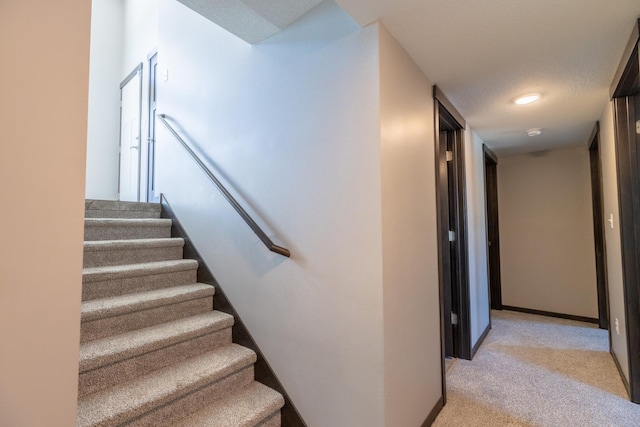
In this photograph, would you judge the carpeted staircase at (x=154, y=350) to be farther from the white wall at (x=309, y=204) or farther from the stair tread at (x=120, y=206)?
the stair tread at (x=120, y=206)

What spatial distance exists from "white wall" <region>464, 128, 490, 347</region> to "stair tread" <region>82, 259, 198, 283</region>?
2469mm

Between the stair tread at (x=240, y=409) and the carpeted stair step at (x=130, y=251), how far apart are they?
1.17m

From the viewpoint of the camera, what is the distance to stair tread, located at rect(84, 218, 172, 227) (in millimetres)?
2094

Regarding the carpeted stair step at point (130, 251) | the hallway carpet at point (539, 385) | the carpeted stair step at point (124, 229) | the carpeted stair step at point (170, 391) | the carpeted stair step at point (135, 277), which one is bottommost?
the hallway carpet at point (539, 385)

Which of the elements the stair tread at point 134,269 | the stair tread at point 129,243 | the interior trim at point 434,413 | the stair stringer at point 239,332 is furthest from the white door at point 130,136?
the interior trim at point 434,413

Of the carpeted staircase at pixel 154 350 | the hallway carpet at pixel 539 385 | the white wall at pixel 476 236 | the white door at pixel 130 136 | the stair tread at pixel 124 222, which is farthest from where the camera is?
the white door at pixel 130 136

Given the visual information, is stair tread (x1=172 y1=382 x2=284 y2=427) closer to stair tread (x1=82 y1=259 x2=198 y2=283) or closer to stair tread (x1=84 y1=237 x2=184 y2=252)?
stair tread (x1=82 y1=259 x2=198 y2=283)

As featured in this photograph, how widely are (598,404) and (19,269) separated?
3.08 metres

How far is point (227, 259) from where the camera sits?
2.01 meters

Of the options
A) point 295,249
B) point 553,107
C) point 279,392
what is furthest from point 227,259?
point 553,107

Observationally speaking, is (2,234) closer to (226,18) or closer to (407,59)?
Answer: (226,18)

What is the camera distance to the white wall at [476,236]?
276 cm

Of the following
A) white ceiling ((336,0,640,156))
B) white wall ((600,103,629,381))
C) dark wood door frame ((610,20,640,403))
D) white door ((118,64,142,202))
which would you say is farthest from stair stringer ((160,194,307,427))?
white wall ((600,103,629,381))

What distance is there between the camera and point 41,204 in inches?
27.4
